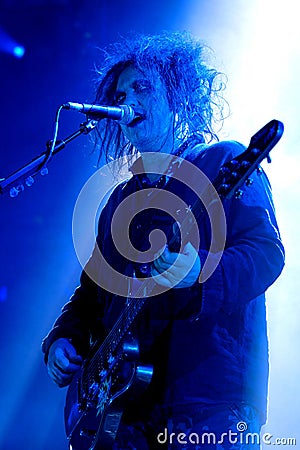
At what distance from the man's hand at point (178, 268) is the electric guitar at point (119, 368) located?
0.12 metres

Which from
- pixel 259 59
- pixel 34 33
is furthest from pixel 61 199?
pixel 259 59

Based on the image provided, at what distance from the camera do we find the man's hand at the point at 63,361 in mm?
2062

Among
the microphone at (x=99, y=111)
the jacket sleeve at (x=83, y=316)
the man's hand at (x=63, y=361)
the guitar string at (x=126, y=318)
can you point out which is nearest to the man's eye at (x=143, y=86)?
the microphone at (x=99, y=111)

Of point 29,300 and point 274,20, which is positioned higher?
point 274,20

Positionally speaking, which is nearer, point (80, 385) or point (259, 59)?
point (80, 385)

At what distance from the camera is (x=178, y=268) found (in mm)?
1330

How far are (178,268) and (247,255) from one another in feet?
0.84

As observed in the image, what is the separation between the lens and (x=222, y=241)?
1614 millimetres

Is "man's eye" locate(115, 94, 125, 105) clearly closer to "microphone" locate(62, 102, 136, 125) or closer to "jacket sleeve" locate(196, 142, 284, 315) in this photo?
"microphone" locate(62, 102, 136, 125)

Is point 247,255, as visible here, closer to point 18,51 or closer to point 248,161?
point 248,161

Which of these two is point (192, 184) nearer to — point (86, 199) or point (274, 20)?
point (86, 199)

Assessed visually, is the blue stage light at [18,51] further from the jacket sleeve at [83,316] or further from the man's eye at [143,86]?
the jacket sleeve at [83,316]

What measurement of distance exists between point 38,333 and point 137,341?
2.32m

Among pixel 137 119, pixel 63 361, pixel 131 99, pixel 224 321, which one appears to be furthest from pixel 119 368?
pixel 131 99
